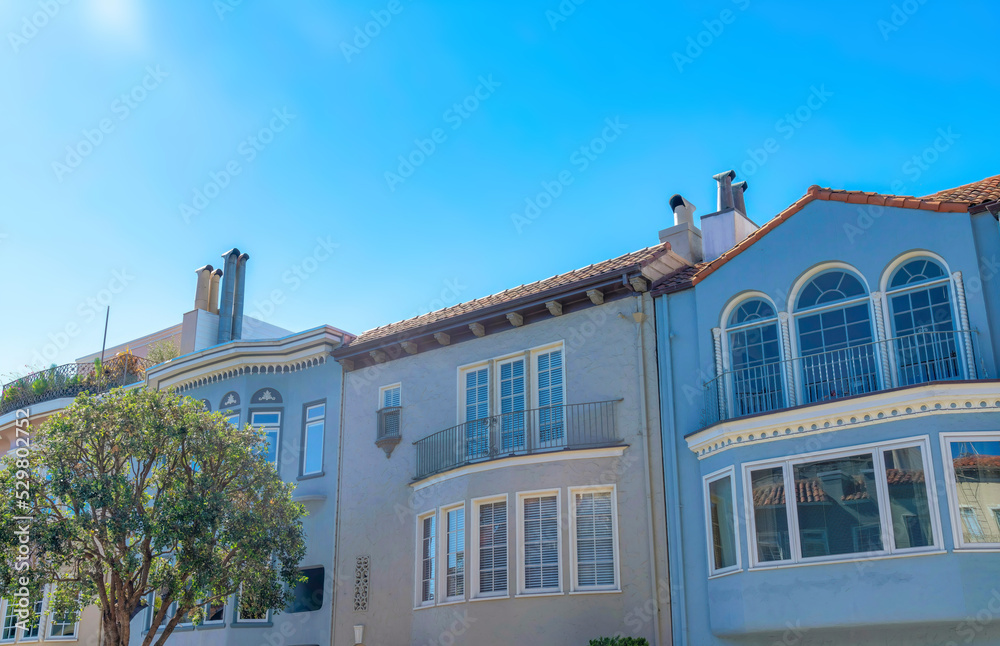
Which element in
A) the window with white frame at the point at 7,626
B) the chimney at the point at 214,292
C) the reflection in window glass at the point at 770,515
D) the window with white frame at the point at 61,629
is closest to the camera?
the reflection in window glass at the point at 770,515

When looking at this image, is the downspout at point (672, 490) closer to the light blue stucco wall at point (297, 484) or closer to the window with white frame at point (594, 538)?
the window with white frame at point (594, 538)

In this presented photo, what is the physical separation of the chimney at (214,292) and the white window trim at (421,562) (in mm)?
12660

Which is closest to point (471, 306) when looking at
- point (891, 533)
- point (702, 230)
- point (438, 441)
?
point (438, 441)

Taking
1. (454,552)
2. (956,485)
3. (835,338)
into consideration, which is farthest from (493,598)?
(956,485)

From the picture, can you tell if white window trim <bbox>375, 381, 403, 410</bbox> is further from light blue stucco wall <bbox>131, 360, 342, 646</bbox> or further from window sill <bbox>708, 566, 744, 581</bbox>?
window sill <bbox>708, 566, 744, 581</bbox>

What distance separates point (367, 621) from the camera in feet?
70.1

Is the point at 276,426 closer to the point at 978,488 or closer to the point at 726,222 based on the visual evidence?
the point at 726,222

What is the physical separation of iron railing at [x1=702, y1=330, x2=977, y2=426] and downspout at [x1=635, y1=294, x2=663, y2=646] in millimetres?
1249

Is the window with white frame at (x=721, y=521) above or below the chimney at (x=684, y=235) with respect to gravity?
below

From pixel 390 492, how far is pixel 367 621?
2724mm

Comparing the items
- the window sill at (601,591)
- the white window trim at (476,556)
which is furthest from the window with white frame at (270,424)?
the window sill at (601,591)

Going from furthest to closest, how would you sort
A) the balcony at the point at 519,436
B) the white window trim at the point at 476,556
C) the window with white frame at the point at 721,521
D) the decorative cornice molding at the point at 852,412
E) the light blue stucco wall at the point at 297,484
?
the light blue stucco wall at the point at 297,484
the balcony at the point at 519,436
the white window trim at the point at 476,556
the window with white frame at the point at 721,521
the decorative cornice molding at the point at 852,412

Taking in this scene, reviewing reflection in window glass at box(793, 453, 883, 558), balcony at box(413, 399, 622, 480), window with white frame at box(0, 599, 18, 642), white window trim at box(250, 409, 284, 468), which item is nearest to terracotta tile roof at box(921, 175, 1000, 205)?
reflection in window glass at box(793, 453, 883, 558)

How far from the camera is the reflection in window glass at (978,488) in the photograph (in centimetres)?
1438
